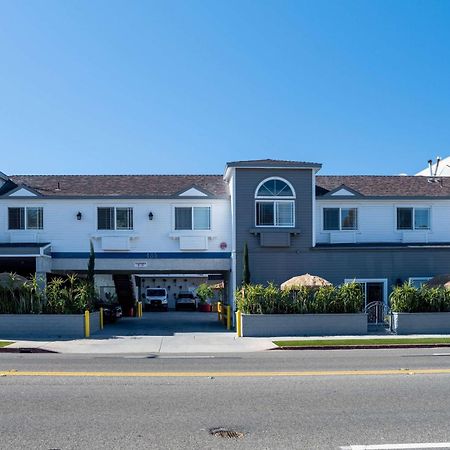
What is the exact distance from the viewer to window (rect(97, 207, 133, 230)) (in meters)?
29.5

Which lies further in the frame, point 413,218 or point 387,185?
point 387,185

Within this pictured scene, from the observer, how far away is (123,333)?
77.6 ft

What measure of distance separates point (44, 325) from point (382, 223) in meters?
17.7

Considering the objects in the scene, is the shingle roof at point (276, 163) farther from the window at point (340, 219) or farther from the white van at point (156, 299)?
the white van at point (156, 299)

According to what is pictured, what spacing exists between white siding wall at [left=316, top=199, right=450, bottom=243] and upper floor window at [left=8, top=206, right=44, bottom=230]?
1420 cm

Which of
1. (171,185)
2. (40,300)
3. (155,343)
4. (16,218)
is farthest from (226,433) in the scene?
(16,218)

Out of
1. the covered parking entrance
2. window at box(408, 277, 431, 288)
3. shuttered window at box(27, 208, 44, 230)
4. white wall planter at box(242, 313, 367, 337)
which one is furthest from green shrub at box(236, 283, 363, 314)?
the covered parking entrance

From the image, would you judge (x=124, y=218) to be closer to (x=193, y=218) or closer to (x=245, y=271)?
(x=193, y=218)

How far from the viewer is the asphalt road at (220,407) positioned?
679 cm

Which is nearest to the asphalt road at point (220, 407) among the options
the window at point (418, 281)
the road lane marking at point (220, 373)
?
the road lane marking at point (220, 373)

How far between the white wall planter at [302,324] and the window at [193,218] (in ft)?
28.2

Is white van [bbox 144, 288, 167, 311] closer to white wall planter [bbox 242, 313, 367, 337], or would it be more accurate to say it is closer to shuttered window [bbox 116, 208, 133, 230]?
shuttered window [bbox 116, 208, 133, 230]

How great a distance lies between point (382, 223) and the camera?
30.3m

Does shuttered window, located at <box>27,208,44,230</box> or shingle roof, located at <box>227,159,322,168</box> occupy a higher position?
shingle roof, located at <box>227,159,322,168</box>
